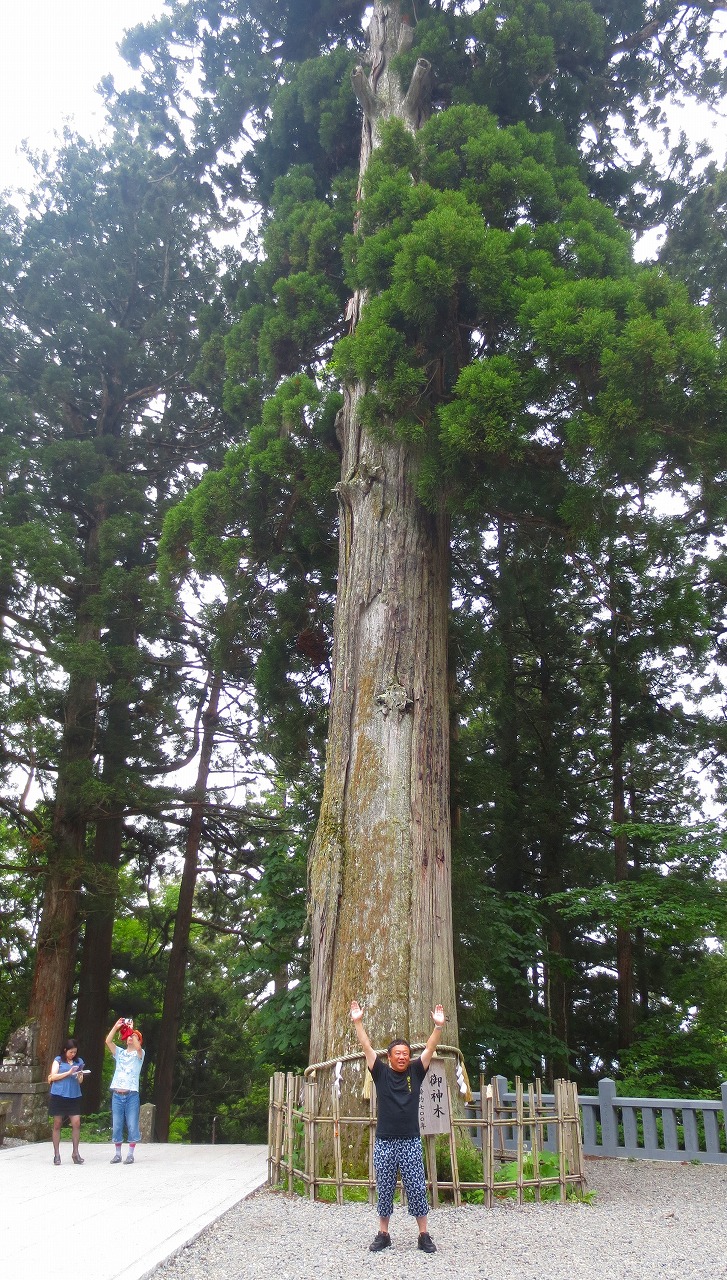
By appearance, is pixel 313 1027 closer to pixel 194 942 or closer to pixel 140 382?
pixel 140 382

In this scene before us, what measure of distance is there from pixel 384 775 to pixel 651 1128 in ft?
16.3

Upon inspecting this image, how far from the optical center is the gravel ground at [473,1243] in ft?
11.6

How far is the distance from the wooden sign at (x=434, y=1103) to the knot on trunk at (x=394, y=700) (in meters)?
2.31

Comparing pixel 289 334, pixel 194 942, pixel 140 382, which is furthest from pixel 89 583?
pixel 194 942

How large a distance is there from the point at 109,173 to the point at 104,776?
32.3 feet

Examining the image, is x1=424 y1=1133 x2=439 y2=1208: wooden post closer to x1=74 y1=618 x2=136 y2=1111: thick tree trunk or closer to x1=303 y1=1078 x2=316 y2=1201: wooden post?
x1=303 y1=1078 x2=316 y2=1201: wooden post

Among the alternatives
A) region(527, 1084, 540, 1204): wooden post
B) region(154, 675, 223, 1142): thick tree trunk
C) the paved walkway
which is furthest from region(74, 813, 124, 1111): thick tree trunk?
region(527, 1084, 540, 1204): wooden post

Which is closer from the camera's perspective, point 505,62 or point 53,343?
point 505,62

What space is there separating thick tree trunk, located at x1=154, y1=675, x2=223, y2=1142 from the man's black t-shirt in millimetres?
10268

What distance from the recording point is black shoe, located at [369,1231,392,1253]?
3.84 metres

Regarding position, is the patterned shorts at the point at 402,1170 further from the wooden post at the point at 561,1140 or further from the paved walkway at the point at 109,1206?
the wooden post at the point at 561,1140

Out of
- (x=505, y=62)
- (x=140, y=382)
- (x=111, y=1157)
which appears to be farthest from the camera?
(x=140, y=382)

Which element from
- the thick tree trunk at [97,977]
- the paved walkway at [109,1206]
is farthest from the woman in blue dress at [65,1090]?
the thick tree trunk at [97,977]

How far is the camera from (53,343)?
14.4 m
